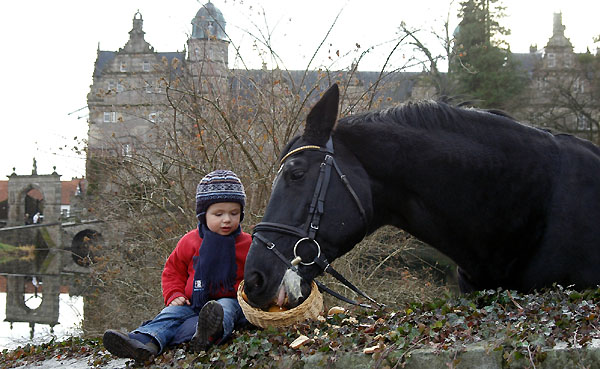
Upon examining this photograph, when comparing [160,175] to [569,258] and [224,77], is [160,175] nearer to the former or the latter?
[224,77]

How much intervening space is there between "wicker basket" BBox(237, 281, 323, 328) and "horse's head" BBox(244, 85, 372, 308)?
44 millimetres

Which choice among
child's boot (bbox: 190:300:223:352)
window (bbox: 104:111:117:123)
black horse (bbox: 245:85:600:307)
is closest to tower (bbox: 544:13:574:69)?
window (bbox: 104:111:117:123)

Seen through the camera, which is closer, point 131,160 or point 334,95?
point 334,95

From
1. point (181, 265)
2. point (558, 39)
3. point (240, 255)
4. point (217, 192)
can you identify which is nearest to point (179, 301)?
point (181, 265)

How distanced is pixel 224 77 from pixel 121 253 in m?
3.51

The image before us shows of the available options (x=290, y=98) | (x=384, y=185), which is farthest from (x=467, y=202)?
(x=290, y=98)

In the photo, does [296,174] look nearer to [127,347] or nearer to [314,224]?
[314,224]

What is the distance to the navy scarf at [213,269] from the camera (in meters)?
3.69

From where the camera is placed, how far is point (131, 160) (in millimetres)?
8930

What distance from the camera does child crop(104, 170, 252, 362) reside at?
3346 mm

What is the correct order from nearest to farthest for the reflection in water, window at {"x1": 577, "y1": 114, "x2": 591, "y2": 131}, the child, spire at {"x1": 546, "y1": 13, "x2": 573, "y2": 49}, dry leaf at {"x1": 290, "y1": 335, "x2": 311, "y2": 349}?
dry leaf at {"x1": 290, "y1": 335, "x2": 311, "y2": 349}, the child, the reflection in water, window at {"x1": 577, "y1": 114, "x2": 591, "y2": 131}, spire at {"x1": 546, "y1": 13, "x2": 573, "y2": 49}

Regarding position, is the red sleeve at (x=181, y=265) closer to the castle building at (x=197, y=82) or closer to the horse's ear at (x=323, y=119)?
the horse's ear at (x=323, y=119)

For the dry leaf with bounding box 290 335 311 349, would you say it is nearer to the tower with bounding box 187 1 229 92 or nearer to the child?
the child

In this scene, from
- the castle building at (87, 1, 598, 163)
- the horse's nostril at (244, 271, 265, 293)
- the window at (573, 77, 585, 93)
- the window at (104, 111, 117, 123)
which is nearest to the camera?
the horse's nostril at (244, 271, 265, 293)
